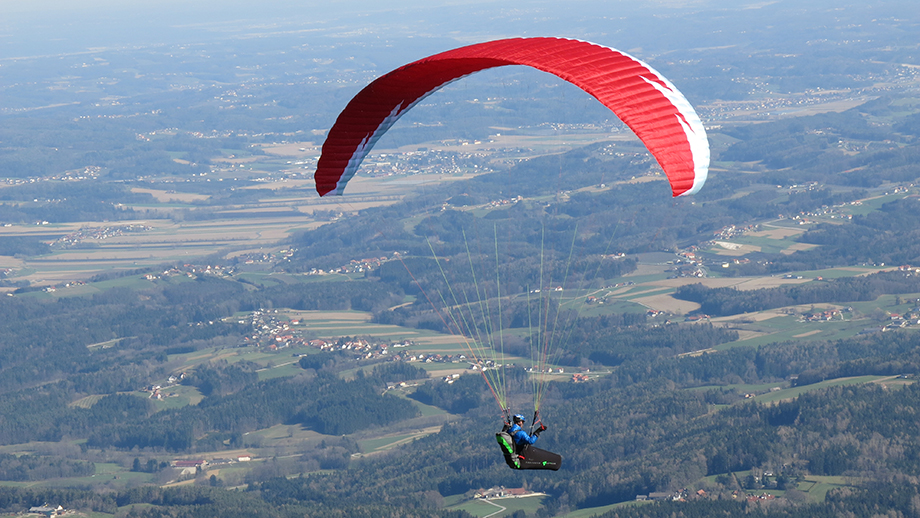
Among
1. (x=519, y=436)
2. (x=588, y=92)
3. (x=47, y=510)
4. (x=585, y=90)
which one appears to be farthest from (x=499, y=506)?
(x=588, y=92)

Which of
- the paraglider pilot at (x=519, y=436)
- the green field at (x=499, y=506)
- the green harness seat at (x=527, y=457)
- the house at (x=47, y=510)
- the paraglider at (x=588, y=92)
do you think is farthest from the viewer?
the green field at (x=499, y=506)

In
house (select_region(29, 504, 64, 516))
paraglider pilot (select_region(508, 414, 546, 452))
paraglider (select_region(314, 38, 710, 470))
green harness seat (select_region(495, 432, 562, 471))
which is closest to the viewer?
paraglider (select_region(314, 38, 710, 470))

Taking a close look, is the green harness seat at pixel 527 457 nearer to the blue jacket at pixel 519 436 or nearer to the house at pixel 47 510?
the blue jacket at pixel 519 436

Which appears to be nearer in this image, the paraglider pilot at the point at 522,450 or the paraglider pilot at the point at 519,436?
the paraglider pilot at the point at 522,450

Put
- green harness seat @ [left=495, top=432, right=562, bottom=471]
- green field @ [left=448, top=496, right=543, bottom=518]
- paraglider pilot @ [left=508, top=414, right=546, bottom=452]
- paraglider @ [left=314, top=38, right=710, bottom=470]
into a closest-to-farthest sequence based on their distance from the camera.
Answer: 1. paraglider @ [left=314, top=38, right=710, bottom=470]
2. green harness seat @ [left=495, top=432, right=562, bottom=471]
3. paraglider pilot @ [left=508, top=414, right=546, bottom=452]
4. green field @ [left=448, top=496, right=543, bottom=518]

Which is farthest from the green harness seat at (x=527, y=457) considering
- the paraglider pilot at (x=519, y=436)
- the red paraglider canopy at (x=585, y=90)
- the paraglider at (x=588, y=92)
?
the red paraglider canopy at (x=585, y=90)

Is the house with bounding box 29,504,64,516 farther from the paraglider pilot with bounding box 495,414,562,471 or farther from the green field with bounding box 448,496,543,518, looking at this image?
the paraglider pilot with bounding box 495,414,562,471

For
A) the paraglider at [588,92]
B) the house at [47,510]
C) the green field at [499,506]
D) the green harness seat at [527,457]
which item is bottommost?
the green field at [499,506]

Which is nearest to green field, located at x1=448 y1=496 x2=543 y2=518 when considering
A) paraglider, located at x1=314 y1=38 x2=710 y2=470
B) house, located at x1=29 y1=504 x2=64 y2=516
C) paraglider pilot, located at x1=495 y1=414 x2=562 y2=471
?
house, located at x1=29 y1=504 x2=64 y2=516

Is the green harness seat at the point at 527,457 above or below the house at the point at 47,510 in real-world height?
above
